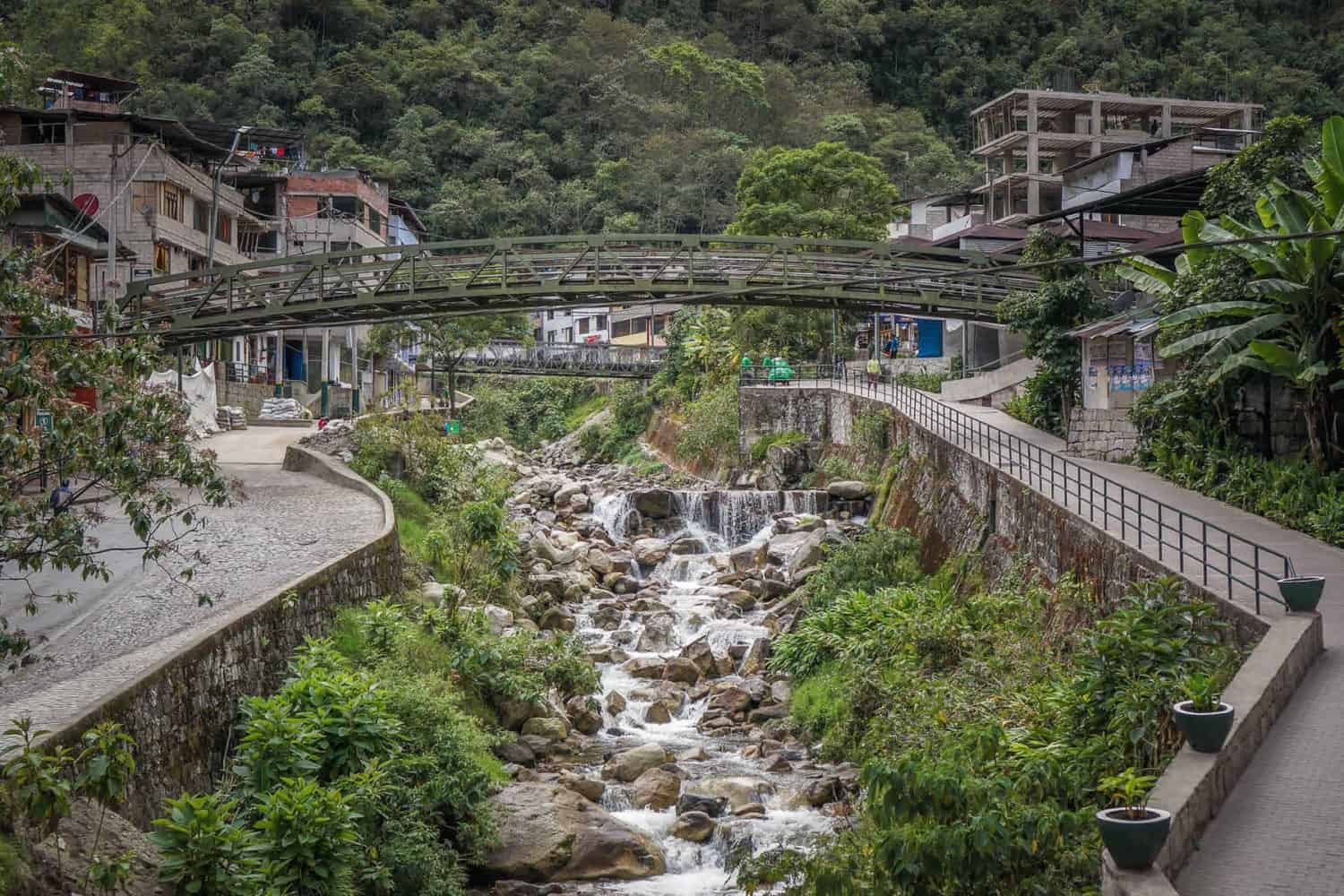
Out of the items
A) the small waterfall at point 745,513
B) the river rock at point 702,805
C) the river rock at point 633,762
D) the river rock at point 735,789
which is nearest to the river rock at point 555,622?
the river rock at point 633,762

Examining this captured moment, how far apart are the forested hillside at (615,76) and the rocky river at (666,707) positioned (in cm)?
4171

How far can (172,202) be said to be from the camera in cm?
4681

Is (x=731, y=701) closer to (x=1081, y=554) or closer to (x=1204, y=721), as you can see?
(x=1081, y=554)

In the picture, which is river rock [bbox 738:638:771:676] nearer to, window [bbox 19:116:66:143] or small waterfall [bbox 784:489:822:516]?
small waterfall [bbox 784:489:822:516]

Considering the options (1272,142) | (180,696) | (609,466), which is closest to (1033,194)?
(609,466)

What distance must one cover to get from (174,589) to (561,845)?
25.1ft

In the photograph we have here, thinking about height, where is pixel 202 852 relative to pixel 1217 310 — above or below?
below

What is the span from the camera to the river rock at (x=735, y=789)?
17703 millimetres

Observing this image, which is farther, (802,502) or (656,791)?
(802,502)

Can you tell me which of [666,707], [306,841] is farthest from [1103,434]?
[306,841]

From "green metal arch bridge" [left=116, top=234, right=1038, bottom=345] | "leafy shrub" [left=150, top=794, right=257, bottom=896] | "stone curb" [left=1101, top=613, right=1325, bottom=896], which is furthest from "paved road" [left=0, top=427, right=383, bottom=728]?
"stone curb" [left=1101, top=613, right=1325, bottom=896]

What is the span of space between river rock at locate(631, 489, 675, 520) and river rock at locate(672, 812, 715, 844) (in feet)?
68.4

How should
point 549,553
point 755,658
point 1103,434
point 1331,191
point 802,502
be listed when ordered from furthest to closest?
point 802,502 → point 549,553 → point 1103,434 → point 755,658 → point 1331,191

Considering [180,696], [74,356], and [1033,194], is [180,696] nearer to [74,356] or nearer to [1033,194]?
[74,356]
